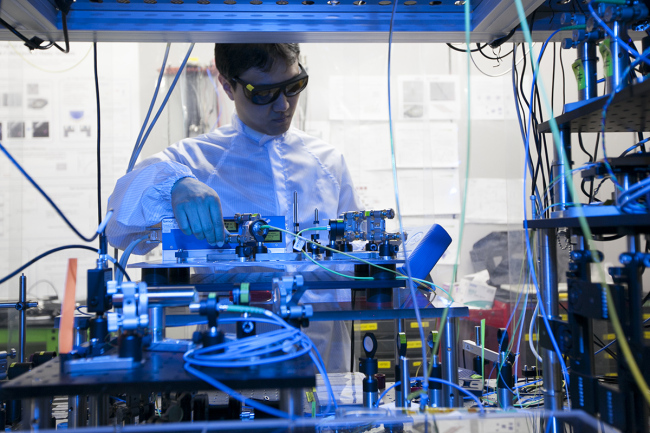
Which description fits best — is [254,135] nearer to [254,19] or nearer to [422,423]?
[254,19]

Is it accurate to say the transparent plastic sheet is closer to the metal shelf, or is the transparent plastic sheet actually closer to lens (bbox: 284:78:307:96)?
the metal shelf

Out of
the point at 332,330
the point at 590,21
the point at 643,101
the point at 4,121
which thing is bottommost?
the point at 332,330

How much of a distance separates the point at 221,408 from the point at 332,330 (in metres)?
1.02

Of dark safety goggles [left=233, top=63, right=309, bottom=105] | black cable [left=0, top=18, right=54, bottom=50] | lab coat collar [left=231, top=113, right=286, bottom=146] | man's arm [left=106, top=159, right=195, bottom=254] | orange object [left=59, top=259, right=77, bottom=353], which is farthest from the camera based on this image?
lab coat collar [left=231, top=113, right=286, bottom=146]

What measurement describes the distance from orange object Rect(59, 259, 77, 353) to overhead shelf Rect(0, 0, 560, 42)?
2.44 feet

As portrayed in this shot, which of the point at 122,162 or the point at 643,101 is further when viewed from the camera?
the point at 122,162

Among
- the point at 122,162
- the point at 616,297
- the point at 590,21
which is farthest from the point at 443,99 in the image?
the point at 616,297

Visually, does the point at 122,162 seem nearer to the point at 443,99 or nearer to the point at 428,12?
the point at 443,99

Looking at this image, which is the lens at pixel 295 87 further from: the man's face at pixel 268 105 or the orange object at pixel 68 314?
the orange object at pixel 68 314

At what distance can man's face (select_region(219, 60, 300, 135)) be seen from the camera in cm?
181

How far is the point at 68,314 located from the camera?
2.42 feet

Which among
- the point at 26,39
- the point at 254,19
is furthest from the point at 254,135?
the point at 26,39

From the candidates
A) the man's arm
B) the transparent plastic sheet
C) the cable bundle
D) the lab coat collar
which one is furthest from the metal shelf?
the lab coat collar

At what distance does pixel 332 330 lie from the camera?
1922 mm
